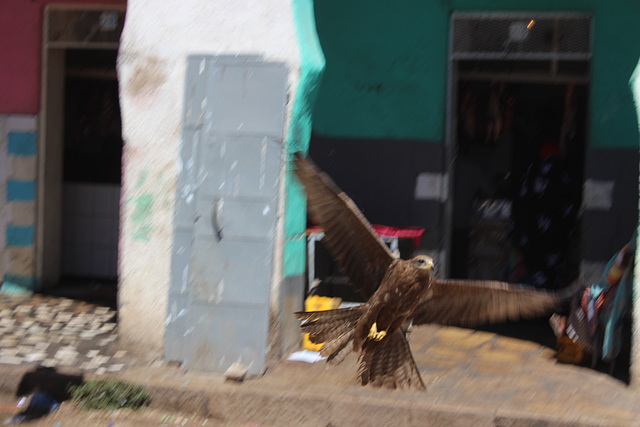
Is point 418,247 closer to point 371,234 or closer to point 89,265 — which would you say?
point 371,234

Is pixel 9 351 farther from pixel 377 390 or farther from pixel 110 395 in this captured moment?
pixel 377 390

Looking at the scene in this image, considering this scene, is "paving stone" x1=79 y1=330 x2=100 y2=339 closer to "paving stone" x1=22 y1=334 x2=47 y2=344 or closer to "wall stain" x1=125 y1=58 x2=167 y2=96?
"paving stone" x1=22 y1=334 x2=47 y2=344

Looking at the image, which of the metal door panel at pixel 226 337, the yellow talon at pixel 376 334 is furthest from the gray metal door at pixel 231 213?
the yellow talon at pixel 376 334

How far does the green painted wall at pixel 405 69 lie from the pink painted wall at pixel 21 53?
2.94 meters

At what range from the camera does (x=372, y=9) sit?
7453 mm

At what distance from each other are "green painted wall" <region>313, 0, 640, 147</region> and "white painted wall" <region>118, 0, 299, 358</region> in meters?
1.81

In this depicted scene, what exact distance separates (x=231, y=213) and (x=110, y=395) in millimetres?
1609

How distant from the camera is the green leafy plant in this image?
5398 millimetres

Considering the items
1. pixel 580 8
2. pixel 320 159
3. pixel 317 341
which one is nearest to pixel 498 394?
pixel 317 341

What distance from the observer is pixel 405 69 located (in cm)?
741

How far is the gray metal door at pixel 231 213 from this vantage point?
5.76m

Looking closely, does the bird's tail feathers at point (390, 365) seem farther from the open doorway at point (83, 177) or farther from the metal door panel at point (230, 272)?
the open doorway at point (83, 177)

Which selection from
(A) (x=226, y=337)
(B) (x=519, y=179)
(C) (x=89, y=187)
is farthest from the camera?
(C) (x=89, y=187)

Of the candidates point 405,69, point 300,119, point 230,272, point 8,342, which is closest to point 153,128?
point 300,119
